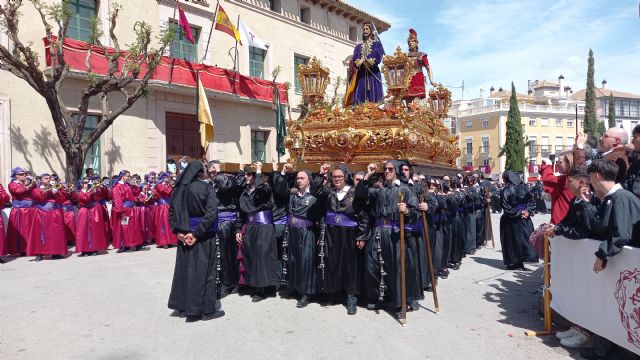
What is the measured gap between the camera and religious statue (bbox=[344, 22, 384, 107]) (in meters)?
8.23

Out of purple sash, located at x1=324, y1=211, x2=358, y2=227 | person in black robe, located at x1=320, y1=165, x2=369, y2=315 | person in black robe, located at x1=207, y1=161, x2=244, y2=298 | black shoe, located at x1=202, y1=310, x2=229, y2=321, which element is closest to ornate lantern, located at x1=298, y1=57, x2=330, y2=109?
person in black robe, located at x1=207, y1=161, x2=244, y2=298

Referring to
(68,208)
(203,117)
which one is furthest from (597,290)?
(68,208)

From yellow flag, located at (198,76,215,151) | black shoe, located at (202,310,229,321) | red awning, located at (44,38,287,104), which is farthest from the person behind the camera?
red awning, located at (44,38,287,104)

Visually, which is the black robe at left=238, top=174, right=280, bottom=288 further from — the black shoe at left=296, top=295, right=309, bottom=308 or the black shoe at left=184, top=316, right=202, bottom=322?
the black shoe at left=184, top=316, right=202, bottom=322

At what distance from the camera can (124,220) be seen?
386 inches

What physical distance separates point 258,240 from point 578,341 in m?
3.83

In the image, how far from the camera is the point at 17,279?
718 cm

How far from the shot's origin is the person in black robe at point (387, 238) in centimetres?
525

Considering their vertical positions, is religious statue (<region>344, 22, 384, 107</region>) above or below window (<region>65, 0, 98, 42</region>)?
below

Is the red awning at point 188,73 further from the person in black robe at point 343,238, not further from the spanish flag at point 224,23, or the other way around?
the person in black robe at point 343,238

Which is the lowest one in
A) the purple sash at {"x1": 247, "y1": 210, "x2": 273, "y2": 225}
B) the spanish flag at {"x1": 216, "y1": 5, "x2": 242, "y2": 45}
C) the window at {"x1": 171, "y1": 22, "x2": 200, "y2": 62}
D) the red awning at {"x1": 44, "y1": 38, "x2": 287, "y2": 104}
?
the purple sash at {"x1": 247, "y1": 210, "x2": 273, "y2": 225}

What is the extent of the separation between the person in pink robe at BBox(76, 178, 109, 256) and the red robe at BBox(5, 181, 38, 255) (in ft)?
2.81

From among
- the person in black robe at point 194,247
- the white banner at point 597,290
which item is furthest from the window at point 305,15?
the white banner at point 597,290

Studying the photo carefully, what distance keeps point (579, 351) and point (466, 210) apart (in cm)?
558
